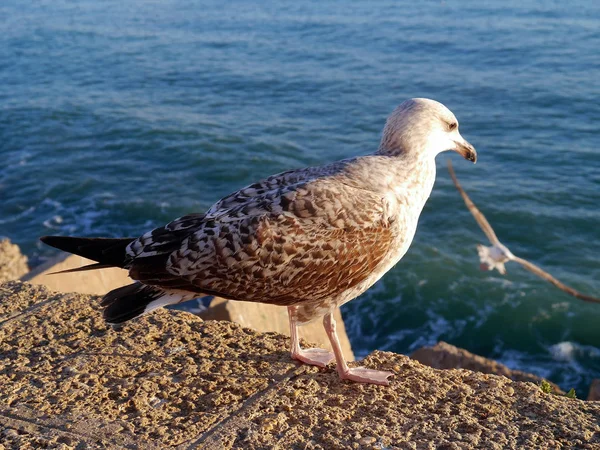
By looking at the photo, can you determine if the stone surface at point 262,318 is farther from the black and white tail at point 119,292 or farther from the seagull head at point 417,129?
the seagull head at point 417,129

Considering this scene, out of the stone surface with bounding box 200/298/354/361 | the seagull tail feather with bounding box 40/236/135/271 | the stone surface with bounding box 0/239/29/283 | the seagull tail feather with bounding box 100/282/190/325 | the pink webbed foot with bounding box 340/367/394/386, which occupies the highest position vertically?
the seagull tail feather with bounding box 40/236/135/271

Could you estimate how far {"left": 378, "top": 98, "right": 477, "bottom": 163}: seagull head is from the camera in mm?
4516

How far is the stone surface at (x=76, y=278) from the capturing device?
231 inches

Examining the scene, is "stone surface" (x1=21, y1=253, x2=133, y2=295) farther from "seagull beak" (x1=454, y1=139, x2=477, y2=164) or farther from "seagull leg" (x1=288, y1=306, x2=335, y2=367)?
"seagull beak" (x1=454, y1=139, x2=477, y2=164)

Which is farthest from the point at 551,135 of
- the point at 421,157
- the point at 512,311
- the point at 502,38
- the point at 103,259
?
the point at 103,259

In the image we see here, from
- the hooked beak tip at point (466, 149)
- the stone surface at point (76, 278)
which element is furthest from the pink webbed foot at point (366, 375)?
the stone surface at point (76, 278)

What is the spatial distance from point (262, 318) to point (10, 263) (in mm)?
4258

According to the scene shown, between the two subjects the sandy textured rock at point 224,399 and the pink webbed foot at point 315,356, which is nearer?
the sandy textured rock at point 224,399

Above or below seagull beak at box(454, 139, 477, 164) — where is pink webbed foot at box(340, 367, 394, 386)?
below

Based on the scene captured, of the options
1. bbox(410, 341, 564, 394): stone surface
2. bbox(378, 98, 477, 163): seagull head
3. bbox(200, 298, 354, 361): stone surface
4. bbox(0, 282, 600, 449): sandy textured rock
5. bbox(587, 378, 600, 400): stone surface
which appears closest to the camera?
bbox(0, 282, 600, 449): sandy textured rock

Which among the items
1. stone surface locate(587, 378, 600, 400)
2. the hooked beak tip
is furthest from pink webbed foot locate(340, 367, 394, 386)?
stone surface locate(587, 378, 600, 400)

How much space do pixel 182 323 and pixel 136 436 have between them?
127 centimetres

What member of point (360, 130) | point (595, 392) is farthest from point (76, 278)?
point (360, 130)

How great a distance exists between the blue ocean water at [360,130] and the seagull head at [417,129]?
5198 mm
